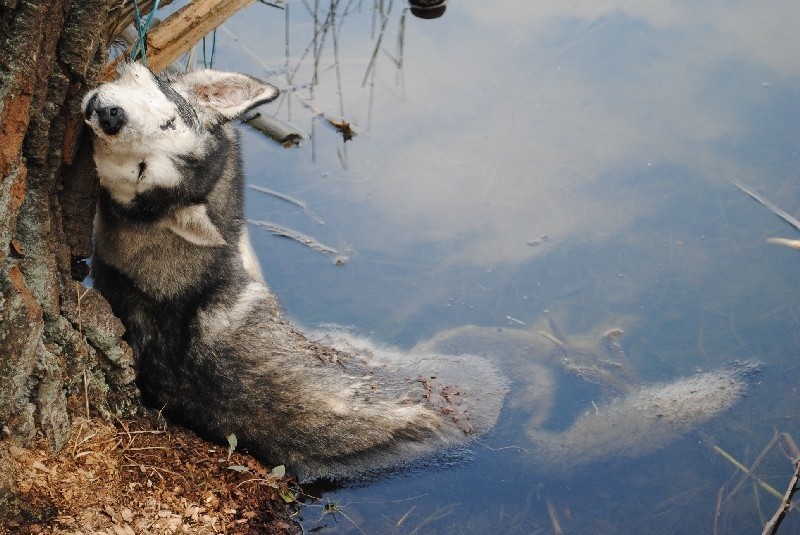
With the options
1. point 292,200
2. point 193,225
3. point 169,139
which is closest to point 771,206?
point 292,200

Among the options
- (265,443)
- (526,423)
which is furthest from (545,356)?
(265,443)

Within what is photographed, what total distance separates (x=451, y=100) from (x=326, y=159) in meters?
1.15

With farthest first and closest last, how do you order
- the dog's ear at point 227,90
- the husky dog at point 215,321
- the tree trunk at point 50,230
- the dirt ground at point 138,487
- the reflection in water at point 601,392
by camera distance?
1. the reflection in water at point 601,392
2. the dog's ear at point 227,90
3. the husky dog at point 215,321
4. the dirt ground at point 138,487
5. the tree trunk at point 50,230

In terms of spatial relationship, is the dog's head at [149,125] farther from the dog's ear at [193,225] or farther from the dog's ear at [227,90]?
the dog's ear at [193,225]

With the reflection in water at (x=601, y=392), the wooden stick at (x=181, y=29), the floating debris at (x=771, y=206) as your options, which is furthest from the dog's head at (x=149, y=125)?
the floating debris at (x=771, y=206)

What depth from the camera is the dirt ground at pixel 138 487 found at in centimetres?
397

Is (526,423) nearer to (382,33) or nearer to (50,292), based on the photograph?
(50,292)

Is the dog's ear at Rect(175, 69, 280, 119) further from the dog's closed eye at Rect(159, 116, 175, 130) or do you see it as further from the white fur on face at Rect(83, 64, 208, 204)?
the dog's closed eye at Rect(159, 116, 175, 130)

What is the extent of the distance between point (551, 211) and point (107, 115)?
364cm

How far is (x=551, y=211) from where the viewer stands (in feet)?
22.6

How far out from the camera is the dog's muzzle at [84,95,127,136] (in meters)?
4.15

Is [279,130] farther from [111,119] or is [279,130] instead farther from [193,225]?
[111,119]

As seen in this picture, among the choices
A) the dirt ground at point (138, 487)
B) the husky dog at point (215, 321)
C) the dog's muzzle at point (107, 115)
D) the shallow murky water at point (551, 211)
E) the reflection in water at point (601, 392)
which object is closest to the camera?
the dirt ground at point (138, 487)

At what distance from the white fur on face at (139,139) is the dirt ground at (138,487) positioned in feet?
3.83
